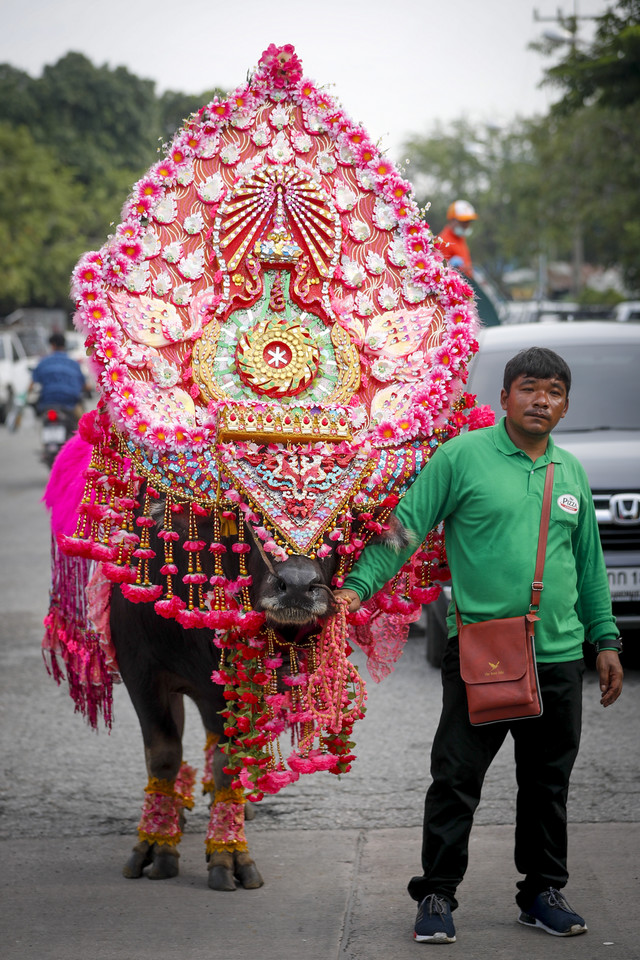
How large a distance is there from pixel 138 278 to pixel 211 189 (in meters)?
0.37

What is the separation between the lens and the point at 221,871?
13.7ft

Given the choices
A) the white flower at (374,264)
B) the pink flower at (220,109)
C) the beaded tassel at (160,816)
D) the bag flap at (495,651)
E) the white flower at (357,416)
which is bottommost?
the beaded tassel at (160,816)

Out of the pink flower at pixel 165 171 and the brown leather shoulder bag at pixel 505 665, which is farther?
the pink flower at pixel 165 171

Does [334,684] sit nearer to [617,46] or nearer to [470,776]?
[470,776]

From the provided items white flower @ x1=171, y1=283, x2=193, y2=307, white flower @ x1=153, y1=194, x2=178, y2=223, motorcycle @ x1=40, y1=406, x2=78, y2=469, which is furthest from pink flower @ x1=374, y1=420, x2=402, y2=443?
motorcycle @ x1=40, y1=406, x2=78, y2=469

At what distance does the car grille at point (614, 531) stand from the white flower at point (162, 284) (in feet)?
11.5

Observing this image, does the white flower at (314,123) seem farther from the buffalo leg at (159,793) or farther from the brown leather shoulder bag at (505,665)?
the buffalo leg at (159,793)

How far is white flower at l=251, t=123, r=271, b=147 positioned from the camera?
3.88m

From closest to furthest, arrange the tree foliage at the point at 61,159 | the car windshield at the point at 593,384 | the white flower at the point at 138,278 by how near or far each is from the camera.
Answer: the white flower at the point at 138,278
the car windshield at the point at 593,384
the tree foliage at the point at 61,159

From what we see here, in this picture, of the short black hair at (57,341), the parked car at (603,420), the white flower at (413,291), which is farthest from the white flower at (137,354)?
the short black hair at (57,341)

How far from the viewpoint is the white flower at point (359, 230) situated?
12.8 feet

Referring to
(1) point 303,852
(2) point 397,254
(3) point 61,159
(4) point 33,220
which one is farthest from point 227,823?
(3) point 61,159

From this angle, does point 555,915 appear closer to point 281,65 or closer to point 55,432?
point 281,65

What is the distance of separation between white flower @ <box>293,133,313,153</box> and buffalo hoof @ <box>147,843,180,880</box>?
248 centimetres
